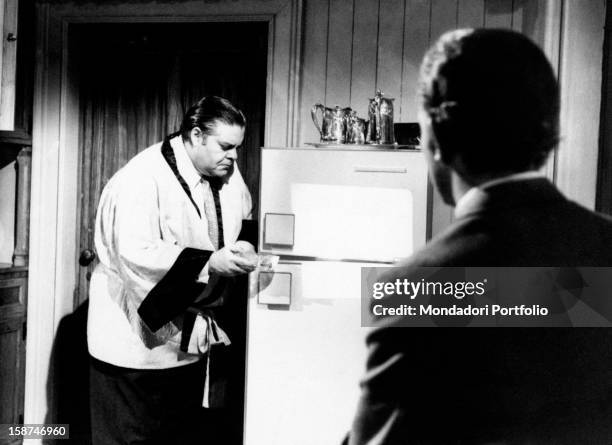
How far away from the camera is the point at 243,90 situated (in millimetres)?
2168

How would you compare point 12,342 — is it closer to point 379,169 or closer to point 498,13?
point 379,169

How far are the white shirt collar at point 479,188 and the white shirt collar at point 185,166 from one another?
1295 millimetres

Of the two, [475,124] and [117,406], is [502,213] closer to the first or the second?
[475,124]

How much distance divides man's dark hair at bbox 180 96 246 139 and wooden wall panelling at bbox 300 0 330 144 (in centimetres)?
26

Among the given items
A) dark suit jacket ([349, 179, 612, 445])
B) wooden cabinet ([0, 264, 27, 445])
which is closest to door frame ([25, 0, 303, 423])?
wooden cabinet ([0, 264, 27, 445])

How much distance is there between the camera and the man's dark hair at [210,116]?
1875 millimetres

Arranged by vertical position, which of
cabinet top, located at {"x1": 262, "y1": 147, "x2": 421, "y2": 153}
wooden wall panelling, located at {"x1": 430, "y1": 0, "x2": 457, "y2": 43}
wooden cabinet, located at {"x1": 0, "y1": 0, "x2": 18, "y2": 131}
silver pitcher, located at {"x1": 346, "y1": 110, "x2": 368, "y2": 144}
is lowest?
cabinet top, located at {"x1": 262, "y1": 147, "x2": 421, "y2": 153}

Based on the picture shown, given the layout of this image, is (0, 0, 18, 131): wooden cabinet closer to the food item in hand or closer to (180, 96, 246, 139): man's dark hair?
(180, 96, 246, 139): man's dark hair

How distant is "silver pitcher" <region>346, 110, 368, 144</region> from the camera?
1.84 meters

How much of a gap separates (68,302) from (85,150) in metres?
0.55

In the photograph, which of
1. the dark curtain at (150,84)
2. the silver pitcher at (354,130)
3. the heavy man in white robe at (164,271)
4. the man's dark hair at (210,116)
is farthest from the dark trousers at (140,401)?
the silver pitcher at (354,130)

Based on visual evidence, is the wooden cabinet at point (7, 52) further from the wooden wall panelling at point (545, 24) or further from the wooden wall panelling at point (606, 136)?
the wooden wall panelling at point (606, 136)

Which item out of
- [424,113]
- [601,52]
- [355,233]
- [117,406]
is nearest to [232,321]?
[117,406]

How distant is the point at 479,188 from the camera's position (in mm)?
660
